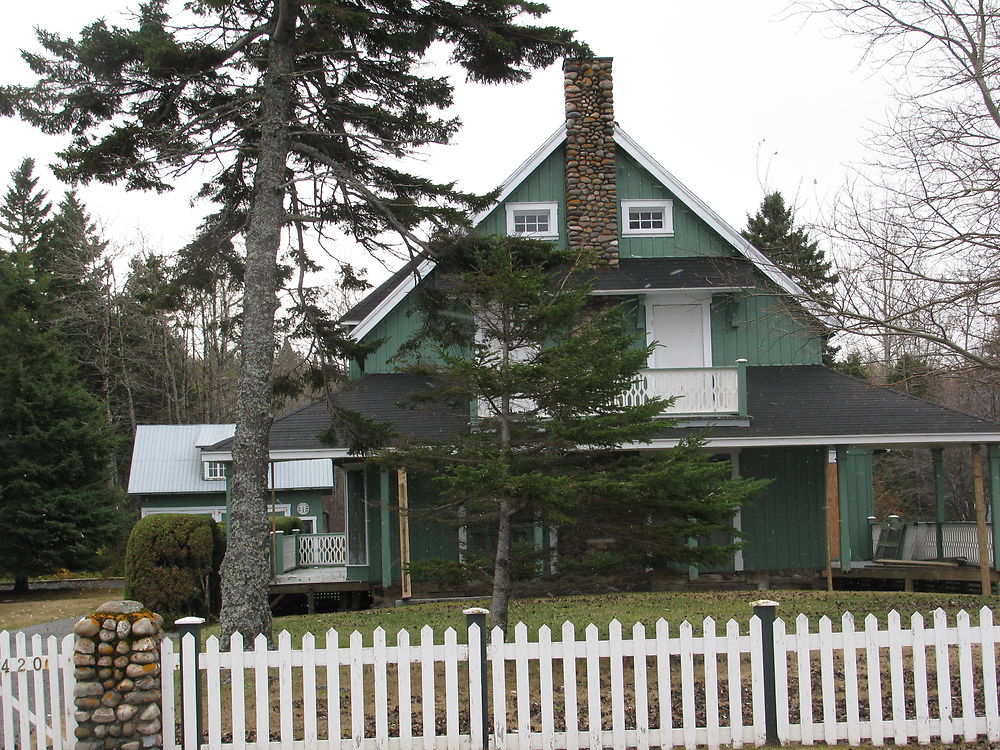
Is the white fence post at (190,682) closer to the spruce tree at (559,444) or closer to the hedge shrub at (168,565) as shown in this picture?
the spruce tree at (559,444)

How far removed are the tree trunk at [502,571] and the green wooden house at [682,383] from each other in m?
7.22

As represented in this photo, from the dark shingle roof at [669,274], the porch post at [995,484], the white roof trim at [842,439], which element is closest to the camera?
the white roof trim at [842,439]

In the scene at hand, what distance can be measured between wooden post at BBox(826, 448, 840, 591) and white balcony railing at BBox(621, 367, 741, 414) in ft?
7.48

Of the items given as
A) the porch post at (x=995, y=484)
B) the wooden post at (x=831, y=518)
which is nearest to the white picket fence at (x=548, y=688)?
the wooden post at (x=831, y=518)

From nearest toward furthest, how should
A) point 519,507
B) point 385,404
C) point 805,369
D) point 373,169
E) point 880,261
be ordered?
1. point 519,507
2. point 880,261
3. point 373,169
4. point 385,404
5. point 805,369

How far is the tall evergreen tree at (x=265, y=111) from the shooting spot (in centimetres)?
1133

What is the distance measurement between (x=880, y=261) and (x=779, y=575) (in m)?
9.68

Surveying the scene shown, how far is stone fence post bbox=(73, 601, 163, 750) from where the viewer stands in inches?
288

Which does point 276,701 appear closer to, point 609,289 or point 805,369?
point 609,289

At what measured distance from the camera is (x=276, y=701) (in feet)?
31.0

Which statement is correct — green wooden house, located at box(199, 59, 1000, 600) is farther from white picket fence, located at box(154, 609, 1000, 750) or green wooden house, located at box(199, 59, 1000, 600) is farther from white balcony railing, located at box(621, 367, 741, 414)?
white picket fence, located at box(154, 609, 1000, 750)

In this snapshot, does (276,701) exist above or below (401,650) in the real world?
below

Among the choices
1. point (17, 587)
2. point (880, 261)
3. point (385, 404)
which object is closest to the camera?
point (880, 261)

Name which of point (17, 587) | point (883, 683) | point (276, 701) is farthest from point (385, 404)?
point (17, 587)
